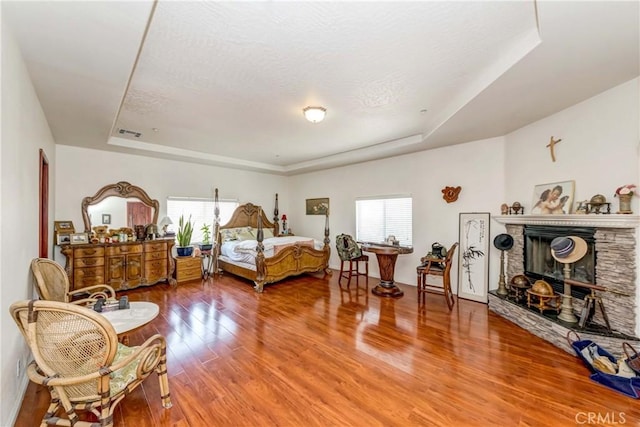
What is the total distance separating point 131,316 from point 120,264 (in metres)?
3.27

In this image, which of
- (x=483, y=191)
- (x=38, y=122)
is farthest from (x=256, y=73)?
(x=483, y=191)

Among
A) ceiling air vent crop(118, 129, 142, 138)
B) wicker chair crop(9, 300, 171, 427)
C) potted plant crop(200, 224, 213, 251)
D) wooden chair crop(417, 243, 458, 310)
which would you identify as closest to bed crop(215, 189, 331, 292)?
potted plant crop(200, 224, 213, 251)

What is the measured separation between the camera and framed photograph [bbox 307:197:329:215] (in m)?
6.88

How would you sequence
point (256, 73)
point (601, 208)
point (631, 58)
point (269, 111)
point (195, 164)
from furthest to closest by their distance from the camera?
1. point (195, 164)
2. point (269, 111)
3. point (601, 208)
4. point (256, 73)
5. point (631, 58)

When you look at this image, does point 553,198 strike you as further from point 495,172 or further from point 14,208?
point 14,208

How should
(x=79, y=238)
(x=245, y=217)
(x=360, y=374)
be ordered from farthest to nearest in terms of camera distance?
1. (x=245, y=217)
2. (x=79, y=238)
3. (x=360, y=374)

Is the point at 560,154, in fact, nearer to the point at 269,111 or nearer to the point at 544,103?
the point at 544,103

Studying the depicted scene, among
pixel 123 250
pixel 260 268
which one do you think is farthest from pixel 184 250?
pixel 260 268

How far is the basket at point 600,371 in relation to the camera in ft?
6.88

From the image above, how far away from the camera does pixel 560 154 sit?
3.19 metres

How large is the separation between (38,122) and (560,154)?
607 cm

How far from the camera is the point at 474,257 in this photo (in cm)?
439

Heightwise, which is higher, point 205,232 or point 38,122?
point 38,122

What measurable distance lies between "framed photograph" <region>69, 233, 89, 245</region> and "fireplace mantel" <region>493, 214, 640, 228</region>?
6.94 meters
